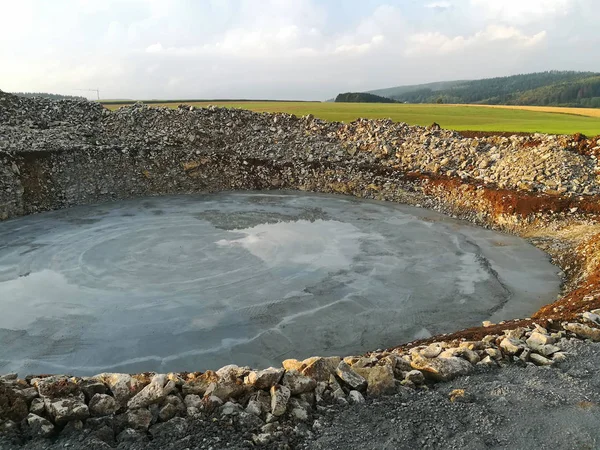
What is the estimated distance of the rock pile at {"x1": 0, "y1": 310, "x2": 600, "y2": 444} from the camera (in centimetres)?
577

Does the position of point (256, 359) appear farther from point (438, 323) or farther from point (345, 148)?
point (345, 148)

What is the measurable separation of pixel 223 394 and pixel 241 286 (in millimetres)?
6857

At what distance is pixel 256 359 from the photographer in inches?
381

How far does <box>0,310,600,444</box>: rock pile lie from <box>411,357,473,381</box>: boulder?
0.01 meters

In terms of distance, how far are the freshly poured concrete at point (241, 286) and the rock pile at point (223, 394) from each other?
9.96 feet

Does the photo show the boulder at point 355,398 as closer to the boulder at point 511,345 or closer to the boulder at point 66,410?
the boulder at point 511,345

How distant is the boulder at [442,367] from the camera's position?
6844 millimetres

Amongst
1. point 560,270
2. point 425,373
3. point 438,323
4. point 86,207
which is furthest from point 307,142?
point 425,373

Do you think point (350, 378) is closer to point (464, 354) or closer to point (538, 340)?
point (464, 354)

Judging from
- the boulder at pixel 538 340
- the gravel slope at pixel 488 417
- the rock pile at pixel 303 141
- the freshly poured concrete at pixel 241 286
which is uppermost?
the rock pile at pixel 303 141

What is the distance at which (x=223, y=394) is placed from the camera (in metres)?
6.20

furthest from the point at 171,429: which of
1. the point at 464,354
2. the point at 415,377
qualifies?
the point at 464,354

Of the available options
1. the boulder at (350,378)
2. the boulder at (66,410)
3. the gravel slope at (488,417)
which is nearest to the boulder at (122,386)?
the boulder at (66,410)

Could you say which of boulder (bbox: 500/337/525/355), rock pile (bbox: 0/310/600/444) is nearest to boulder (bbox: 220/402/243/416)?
rock pile (bbox: 0/310/600/444)
